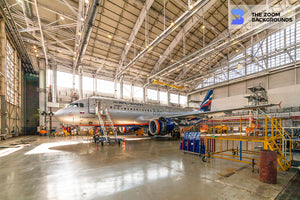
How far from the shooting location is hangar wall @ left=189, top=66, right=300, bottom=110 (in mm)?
21594

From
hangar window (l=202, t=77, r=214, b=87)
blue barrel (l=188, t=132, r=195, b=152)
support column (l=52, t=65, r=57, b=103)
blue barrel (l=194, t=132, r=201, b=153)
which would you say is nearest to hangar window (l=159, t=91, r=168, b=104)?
hangar window (l=202, t=77, r=214, b=87)

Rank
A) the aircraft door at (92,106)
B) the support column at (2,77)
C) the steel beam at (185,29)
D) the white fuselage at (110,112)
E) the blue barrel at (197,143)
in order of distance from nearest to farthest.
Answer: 1. the blue barrel at (197,143)
2. the white fuselage at (110,112)
3. the aircraft door at (92,106)
4. the support column at (2,77)
5. the steel beam at (185,29)

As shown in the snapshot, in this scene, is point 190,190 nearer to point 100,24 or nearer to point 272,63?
point 100,24

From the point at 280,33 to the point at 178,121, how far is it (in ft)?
81.3

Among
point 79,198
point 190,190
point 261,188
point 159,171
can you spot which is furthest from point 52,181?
point 261,188

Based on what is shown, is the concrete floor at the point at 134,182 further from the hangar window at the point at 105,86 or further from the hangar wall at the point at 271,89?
the hangar wall at the point at 271,89

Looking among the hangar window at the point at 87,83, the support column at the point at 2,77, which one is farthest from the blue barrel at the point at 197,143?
the hangar window at the point at 87,83

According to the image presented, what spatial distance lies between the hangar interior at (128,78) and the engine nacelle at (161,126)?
3.97 feet

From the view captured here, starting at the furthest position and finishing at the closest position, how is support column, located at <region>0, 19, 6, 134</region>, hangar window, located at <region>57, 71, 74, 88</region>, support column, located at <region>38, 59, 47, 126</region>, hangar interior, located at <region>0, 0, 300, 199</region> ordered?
hangar window, located at <region>57, 71, 74, 88</region> → support column, located at <region>38, 59, 47, 126</region> → support column, located at <region>0, 19, 6, 134</region> → hangar interior, located at <region>0, 0, 300, 199</region>

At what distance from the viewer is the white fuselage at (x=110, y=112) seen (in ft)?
36.3

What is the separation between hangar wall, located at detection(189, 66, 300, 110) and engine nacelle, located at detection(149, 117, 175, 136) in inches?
902

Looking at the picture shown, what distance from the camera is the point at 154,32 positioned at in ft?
61.4

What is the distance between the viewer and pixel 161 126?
1162 cm

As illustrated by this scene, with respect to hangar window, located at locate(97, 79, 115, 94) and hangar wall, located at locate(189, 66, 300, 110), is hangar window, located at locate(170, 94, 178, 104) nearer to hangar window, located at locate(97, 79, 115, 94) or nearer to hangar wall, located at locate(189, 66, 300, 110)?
hangar wall, located at locate(189, 66, 300, 110)
